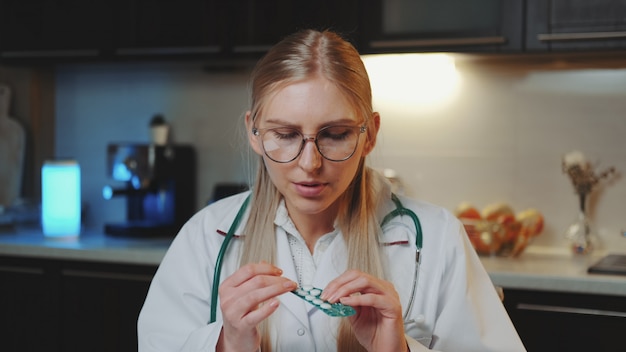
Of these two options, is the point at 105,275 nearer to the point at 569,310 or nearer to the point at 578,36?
the point at 569,310

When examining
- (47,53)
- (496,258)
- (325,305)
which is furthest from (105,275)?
(325,305)

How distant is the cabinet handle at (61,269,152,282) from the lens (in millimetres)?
2877

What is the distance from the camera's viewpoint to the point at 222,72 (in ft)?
11.4

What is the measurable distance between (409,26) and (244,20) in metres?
0.63

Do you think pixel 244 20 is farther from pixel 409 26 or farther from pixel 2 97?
pixel 2 97

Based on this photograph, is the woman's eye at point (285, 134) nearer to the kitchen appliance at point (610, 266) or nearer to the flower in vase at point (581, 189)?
the kitchen appliance at point (610, 266)

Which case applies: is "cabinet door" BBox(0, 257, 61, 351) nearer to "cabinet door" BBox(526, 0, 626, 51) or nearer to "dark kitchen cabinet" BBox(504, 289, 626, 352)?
"dark kitchen cabinet" BBox(504, 289, 626, 352)

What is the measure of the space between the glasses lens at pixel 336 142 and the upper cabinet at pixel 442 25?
4.79 feet

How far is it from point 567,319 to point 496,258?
1.25 ft

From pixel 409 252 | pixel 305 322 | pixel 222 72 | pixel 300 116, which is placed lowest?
pixel 305 322

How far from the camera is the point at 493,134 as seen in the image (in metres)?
3.05

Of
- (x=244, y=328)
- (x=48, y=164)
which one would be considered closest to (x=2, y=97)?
(x=48, y=164)

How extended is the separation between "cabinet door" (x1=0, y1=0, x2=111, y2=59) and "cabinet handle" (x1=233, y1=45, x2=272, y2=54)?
1.94ft

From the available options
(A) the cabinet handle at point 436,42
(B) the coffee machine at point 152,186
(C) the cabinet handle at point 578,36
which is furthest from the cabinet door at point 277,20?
(C) the cabinet handle at point 578,36
